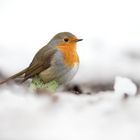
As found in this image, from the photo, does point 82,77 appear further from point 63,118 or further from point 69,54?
point 63,118

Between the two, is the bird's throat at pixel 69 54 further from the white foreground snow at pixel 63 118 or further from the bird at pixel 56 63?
the white foreground snow at pixel 63 118

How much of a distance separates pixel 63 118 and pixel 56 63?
3.66ft

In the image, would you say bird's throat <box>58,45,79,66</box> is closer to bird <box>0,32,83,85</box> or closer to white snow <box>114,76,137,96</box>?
bird <box>0,32,83,85</box>

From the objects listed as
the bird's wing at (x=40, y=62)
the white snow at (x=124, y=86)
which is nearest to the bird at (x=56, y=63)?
the bird's wing at (x=40, y=62)

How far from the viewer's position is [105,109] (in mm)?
3176

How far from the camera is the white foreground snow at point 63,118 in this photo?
298 centimetres

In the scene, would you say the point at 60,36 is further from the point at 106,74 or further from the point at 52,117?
the point at 52,117

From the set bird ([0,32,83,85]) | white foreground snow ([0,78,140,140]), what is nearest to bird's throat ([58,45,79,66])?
bird ([0,32,83,85])

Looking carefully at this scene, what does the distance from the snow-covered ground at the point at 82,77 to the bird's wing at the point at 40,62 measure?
16 cm

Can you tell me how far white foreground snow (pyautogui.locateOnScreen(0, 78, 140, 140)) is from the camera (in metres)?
2.98

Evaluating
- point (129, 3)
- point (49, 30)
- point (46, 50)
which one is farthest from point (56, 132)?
point (129, 3)

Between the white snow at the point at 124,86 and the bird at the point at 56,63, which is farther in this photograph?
the bird at the point at 56,63

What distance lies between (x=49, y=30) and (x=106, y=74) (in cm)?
114

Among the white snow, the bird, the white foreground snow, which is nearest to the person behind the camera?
the white foreground snow
